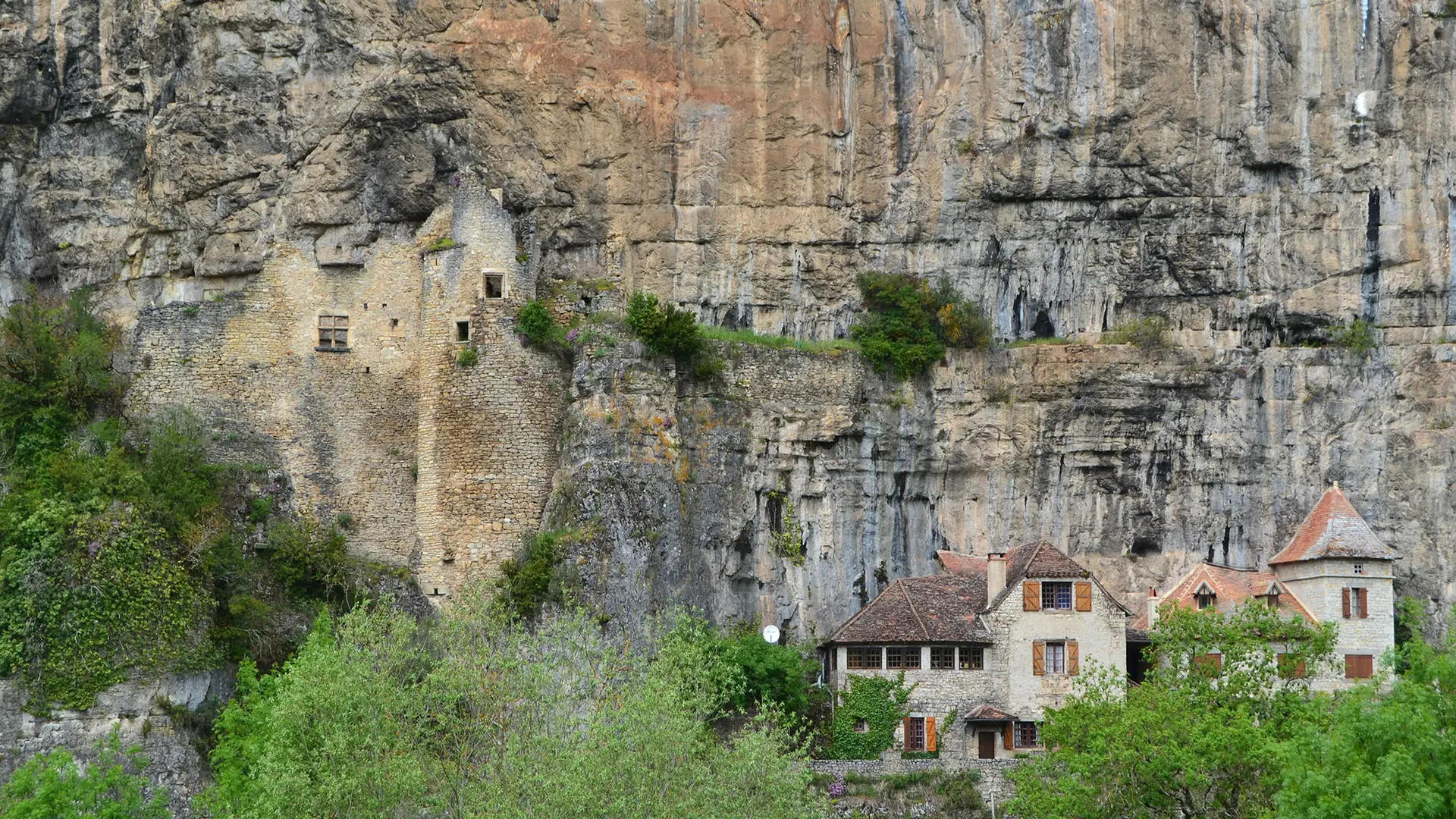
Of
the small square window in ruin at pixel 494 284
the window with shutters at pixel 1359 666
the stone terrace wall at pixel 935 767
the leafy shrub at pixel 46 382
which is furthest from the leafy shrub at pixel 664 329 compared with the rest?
the window with shutters at pixel 1359 666

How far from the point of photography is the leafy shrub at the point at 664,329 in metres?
52.1

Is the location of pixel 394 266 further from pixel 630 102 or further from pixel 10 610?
pixel 10 610

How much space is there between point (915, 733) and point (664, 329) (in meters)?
11.8

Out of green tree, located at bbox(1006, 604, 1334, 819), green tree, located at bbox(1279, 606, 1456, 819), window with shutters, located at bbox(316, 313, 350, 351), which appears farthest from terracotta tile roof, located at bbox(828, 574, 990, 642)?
green tree, located at bbox(1279, 606, 1456, 819)

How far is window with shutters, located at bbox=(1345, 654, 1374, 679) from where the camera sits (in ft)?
167

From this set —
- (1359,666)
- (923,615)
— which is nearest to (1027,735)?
(923,615)

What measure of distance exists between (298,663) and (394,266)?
13.8m

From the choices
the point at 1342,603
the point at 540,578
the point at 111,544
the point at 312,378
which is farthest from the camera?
the point at 312,378

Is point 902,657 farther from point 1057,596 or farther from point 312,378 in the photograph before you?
point 312,378

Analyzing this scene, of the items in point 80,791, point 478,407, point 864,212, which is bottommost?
point 80,791

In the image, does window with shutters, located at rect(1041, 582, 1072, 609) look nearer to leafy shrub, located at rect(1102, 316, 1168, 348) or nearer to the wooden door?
the wooden door

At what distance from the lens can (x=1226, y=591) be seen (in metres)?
51.6

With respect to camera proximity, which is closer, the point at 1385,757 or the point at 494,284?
the point at 1385,757

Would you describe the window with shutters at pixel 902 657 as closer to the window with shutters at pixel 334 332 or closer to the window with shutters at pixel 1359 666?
the window with shutters at pixel 1359 666
